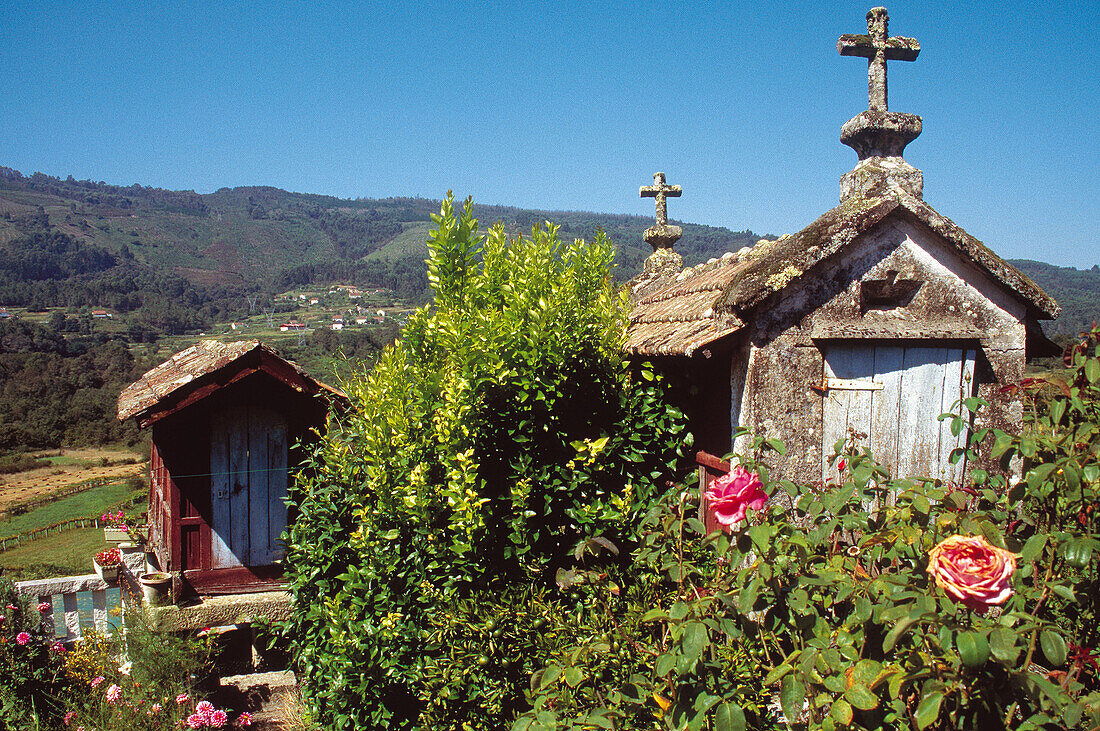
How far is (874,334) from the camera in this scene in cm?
442

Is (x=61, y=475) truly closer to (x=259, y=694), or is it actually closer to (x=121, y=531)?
(x=121, y=531)

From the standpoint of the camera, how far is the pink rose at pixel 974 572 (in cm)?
166

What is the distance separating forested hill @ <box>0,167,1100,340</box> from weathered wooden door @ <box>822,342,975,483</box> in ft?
118

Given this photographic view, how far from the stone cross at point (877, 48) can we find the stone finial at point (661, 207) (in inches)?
172

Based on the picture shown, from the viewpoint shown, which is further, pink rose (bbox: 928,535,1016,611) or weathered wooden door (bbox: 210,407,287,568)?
weathered wooden door (bbox: 210,407,287,568)

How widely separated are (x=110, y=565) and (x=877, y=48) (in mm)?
8739

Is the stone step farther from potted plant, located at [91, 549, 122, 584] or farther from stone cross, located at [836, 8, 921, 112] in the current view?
stone cross, located at [836, 8, 921, 112]

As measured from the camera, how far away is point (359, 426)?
4.42 metres

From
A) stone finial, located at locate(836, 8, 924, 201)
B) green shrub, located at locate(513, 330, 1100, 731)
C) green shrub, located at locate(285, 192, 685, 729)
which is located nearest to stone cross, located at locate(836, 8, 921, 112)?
stone finial, located at locate(836, 8, 924, 201)

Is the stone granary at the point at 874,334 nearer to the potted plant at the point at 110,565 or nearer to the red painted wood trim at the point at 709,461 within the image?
the red painted wood trim at the point at 709,461

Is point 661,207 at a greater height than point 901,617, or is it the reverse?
point 661,207

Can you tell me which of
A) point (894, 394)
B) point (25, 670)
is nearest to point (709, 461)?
point (894, 394)

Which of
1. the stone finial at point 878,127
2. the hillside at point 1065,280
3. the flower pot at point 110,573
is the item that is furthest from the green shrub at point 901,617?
the hillside at point 1065,280

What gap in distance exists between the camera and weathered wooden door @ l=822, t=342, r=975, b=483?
14.7 feet
